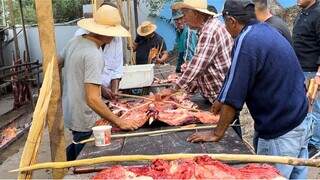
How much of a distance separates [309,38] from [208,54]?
237 cm

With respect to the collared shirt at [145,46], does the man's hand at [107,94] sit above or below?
above

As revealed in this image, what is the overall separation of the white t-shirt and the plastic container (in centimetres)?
20

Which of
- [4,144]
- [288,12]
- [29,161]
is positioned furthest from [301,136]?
[288,12]

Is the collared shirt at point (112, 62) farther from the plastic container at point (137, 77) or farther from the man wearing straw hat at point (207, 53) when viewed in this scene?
the man wearing straw hat at point (207, 53)

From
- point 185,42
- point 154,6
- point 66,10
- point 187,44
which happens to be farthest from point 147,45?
point 66,10

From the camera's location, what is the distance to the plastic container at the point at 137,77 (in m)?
6.94

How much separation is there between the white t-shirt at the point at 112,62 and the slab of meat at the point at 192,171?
3318 mm

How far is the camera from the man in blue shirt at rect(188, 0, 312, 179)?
3717 mm

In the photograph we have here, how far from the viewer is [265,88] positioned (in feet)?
12.6

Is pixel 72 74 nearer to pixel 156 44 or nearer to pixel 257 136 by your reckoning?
pixel 257 136

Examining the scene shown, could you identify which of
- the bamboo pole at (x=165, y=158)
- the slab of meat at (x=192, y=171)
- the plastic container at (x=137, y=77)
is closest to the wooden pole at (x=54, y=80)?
the bamboo pole at (x=165, y=158)

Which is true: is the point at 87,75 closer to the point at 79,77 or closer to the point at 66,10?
the point at 79,77

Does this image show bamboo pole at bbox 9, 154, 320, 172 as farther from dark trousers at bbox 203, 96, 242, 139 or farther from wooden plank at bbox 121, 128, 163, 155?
dark trousers at bbox 203, 96, 242, 139

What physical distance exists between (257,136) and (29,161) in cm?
199
